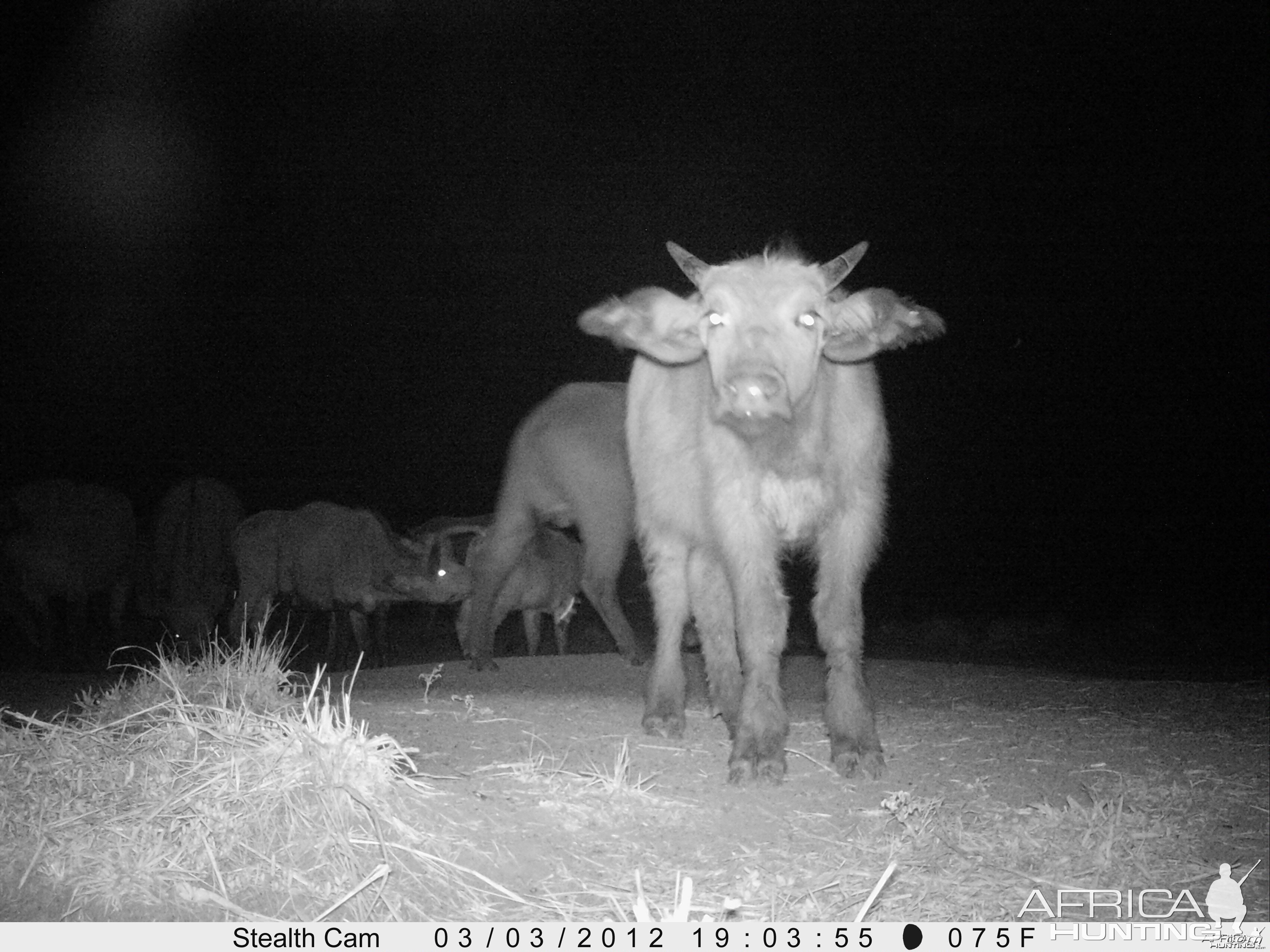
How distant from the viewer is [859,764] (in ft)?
16.0

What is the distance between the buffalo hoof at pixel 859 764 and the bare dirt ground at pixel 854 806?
61 mm

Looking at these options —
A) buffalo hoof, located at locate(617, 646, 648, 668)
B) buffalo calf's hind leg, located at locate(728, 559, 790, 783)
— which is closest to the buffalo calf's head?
buffalo calf's hind leg, located at locate(728, 559, 790, 783)

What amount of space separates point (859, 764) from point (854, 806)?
0.47 metres

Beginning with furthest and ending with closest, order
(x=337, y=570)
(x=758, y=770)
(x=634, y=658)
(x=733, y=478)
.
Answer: (x=337, y=570), (x=634, y=658), (x=733, y=478), (x=758, y=770)

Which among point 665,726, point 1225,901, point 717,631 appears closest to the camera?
point 1225,901

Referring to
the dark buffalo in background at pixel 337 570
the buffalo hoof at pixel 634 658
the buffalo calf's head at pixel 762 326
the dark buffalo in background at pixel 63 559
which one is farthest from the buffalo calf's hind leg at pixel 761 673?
the dark buffalo in background at pixel 63 559

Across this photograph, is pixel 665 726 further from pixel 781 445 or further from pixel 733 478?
pixel 781 445

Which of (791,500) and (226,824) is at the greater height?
(791,500)

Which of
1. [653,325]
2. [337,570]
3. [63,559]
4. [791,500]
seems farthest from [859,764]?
[63,559]

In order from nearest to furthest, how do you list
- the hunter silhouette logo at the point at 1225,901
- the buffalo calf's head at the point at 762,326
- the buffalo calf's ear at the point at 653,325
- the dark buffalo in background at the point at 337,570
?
the hunter silhouette logo at the point at 1225,901
the buffalo calf's head at the point at 762,326
the buffalo calf's ear at the point at 653,325
the dark buffalo in background at the point at 337,570

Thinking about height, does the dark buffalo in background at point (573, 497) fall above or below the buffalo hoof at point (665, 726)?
above

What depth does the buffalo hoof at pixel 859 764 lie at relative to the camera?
4.83 m

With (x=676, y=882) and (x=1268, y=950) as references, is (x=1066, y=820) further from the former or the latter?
(x=676, y=882)

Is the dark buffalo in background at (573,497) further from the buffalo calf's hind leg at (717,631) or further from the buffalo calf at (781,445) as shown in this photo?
the buffalo calf at (781,445)
